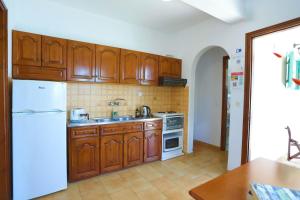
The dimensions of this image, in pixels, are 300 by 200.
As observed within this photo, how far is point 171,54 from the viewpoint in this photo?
393 cm

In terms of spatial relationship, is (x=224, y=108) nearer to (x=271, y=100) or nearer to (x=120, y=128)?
(x=271, y=100)

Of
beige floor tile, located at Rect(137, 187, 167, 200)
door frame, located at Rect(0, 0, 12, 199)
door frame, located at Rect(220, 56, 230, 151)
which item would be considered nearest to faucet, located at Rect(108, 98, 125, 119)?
beige floor tile, located at Rect(137, 187, 167, 200)

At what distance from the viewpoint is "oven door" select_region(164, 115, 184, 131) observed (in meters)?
3.32

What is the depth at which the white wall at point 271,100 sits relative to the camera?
99.2 inches

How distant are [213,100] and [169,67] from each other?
1.58 metres

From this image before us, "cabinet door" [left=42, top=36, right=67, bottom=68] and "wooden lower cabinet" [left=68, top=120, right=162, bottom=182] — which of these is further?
"wooden lower cabinet" [left=68, top=120, right=162, bottom=182]

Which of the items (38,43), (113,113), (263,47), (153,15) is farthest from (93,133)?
(263,47)

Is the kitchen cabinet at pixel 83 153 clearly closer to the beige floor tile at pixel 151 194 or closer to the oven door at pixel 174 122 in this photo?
the beige floor tile at pixel 151 194

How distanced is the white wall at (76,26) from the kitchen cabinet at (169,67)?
1.40ft

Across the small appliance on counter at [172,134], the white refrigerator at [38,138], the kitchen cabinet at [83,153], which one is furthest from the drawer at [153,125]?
the white refrigerator at [38,138]

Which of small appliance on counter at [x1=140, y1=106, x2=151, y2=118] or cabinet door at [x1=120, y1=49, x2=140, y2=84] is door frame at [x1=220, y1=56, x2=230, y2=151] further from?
cabinet door at [x1=120, y1=49, x2=140, y2=84]

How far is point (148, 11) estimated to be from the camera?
2842mm

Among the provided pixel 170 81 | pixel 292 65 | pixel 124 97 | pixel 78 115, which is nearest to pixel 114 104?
pixel 124 97

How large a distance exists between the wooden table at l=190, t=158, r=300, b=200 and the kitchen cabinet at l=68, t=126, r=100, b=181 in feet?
6.35
